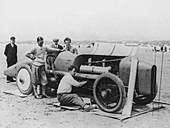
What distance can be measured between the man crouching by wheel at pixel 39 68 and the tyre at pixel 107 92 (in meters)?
2.01

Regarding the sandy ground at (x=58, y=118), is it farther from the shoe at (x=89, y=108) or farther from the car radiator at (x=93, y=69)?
the car radiator at (x=93, y=69)

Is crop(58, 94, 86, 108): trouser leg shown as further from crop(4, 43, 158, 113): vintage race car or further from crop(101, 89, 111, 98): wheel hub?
crop(101, 89, 111, 98): wheel hub

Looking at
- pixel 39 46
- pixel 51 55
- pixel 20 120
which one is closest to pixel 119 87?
pixel 20 120

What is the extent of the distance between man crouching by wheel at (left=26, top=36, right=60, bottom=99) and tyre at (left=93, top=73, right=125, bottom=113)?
2006 mm

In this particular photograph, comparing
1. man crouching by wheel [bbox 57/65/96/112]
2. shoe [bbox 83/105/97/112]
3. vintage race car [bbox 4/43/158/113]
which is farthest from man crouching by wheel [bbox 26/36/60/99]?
shoe [bbox 83/105/97/112]

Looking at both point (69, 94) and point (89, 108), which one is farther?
point (69, 94)

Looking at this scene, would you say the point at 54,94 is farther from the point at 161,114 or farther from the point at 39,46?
the point at 161,114

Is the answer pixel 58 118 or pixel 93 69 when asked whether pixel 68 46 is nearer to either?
pixel 93 69

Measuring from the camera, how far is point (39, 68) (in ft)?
26.5

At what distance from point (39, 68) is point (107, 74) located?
2447mm

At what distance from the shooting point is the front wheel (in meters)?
8.34

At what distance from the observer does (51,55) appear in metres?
8.19

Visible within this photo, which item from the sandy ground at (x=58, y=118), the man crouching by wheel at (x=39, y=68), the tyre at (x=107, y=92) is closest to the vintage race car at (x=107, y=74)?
the tyre at (x=107, y=92)

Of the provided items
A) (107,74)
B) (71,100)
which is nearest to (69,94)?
(71,100)
